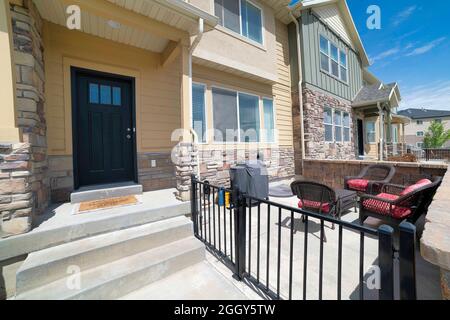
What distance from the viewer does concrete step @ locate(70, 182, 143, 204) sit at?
11.0 feet

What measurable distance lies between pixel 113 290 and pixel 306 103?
7.55 meters

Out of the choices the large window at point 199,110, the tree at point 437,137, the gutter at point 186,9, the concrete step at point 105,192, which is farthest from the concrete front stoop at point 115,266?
the tree at point 437,137

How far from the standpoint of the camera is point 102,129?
3.87 meters

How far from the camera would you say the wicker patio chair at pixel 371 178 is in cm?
446

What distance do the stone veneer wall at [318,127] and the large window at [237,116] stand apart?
5.50 feet

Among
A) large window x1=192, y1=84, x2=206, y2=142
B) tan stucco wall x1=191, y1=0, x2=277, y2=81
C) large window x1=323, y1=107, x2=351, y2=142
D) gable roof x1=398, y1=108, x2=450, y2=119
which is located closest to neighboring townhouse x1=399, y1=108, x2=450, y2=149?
gable roof x1=398, y1=108, x2=450, y2=119

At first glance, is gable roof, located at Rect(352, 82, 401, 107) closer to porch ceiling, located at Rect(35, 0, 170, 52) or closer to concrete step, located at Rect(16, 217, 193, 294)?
porch ceiling, located at Rect(35, 0, 170, 52)

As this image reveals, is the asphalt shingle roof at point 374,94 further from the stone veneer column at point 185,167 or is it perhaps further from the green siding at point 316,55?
the stone veneer column at point 185,167

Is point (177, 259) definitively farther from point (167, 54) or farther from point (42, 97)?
point (167, 54)

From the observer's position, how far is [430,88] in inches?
1276

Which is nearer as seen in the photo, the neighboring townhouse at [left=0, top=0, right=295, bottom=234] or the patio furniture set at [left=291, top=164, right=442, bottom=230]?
the neighboring townhouse at [left=0, top=0, right=295, bottom=234]

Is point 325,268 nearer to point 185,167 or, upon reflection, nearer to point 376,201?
point 376,201

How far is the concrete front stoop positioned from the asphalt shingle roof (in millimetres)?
10335
